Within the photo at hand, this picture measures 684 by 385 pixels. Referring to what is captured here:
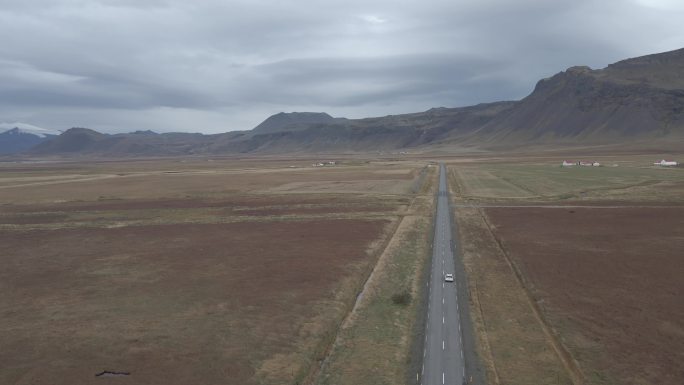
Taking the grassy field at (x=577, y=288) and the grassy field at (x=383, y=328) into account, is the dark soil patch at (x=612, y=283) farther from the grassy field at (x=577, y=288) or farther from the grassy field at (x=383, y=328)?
the grassy field at (x=383, y=328)

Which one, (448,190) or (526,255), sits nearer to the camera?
(526,255)

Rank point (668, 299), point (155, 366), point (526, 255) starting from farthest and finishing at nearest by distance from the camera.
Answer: point (526, 255)
point (668, 299)
point (155, 366)

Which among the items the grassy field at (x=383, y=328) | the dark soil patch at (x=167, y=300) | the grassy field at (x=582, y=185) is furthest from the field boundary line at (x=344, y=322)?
the grassy field at (x=582, y=185)

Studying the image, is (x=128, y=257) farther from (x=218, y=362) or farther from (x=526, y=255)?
(x=526, y=255)

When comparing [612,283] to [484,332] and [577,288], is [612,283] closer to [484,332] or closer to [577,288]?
[577,288]

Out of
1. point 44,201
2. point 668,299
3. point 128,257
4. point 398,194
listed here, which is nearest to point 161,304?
point 128,257
